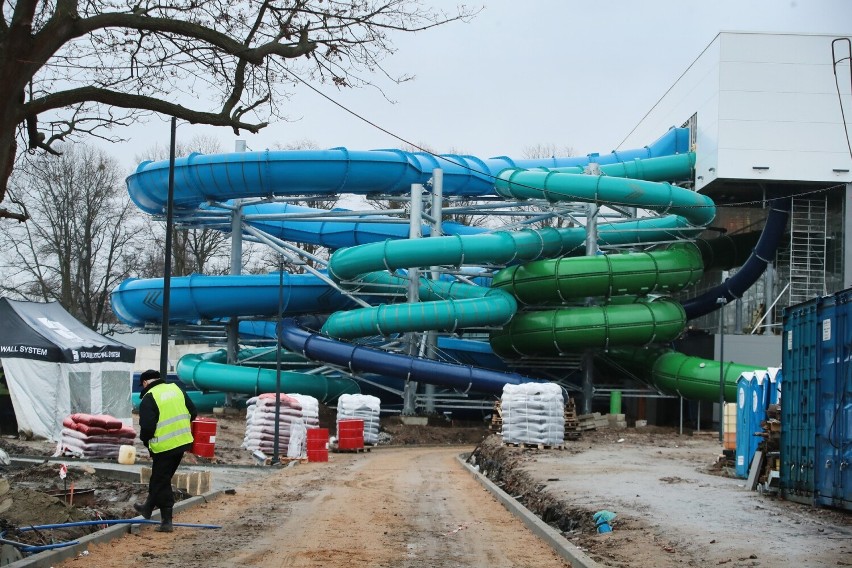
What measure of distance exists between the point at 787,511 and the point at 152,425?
25.1ft

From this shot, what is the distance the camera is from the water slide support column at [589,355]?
43375 millimetres

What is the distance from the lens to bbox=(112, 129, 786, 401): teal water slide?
128ft

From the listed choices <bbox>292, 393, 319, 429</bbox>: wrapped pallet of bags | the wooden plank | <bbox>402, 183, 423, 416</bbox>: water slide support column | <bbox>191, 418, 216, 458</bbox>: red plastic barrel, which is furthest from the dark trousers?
<bbox>402, 183, 423, 416</bbox>: water slide support column

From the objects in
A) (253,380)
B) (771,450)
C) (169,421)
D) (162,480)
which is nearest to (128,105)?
(169,421)

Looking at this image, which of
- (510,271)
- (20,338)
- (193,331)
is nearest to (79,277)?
(193,331)

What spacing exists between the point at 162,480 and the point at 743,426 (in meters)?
11.3

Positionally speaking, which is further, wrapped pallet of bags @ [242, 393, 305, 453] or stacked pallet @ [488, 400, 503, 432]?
stacked pallet @ [488, 400, 503, 432]

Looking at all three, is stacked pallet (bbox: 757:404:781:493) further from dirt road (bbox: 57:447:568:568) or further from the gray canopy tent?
the gray canopy tent

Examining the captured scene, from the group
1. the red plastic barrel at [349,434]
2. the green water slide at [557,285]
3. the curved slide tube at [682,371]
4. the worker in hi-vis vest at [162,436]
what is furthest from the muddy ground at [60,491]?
the curved slide tube at [682,371]

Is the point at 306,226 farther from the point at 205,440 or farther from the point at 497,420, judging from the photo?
the point at 205,440

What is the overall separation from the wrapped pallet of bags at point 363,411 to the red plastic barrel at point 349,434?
2.17 m

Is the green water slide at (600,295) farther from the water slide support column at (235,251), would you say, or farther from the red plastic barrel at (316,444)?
the red plastic barrel at (316,444)

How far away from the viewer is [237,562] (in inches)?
374

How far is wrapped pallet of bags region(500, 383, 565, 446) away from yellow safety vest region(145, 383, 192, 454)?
1882cm
